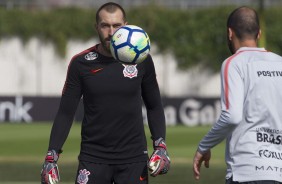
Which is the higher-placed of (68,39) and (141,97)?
(68,39)

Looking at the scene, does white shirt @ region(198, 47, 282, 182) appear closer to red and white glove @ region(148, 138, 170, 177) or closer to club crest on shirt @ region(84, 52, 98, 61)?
red and white glove @ region(148, 138, 170, 177)

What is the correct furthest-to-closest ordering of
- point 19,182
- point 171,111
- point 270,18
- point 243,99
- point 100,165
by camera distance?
point 270,18
point 171,111
point 19,182
point 100,165
point 243,99

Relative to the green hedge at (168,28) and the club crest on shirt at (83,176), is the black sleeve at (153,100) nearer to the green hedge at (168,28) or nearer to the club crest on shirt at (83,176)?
the club crest on shirt at (83,176)

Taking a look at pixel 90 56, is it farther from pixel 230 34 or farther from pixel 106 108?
pixel 230 34

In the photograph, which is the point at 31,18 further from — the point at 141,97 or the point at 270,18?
the point at 141,97

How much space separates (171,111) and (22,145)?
10822mm

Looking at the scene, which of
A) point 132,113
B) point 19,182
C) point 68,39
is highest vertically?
point 68,39

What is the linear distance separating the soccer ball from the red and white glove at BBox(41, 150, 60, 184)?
102cm

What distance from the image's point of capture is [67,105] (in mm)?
7625

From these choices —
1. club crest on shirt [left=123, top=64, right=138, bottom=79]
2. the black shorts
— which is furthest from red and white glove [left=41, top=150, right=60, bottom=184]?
club crest on shirt [left=123, top=64, right=138, bottom=79]

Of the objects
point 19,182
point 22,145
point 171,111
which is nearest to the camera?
point 19,182

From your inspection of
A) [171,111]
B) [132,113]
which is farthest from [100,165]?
[171,111]

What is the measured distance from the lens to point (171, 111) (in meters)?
34.2

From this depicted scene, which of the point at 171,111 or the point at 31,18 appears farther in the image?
the point at 31,18
